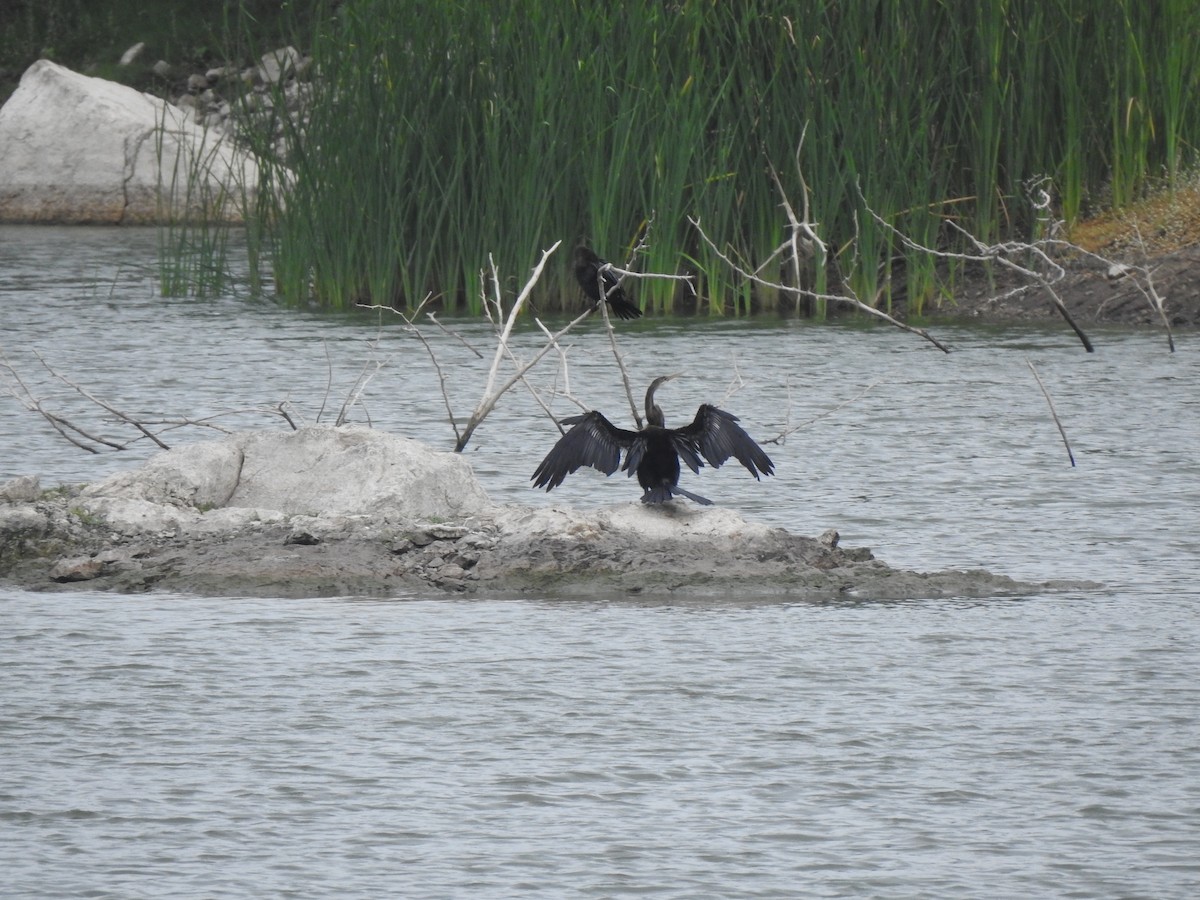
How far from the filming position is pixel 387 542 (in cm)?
691

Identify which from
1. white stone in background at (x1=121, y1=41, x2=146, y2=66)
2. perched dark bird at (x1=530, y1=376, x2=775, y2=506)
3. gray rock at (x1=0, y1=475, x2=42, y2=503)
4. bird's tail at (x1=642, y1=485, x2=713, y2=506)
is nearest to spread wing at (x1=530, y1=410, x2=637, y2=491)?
perched dark bird at (x1=530, y1=376, x2=775, y2=506)

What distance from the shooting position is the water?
13.9ft

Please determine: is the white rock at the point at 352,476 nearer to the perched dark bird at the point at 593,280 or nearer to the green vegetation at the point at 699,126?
the perched dark bird at the point at 593,280

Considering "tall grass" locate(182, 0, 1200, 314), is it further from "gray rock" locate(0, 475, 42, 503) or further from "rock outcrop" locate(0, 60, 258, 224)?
"rock outcrop" locate(0, 60, 258, 224)

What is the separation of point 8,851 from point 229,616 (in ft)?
6.81

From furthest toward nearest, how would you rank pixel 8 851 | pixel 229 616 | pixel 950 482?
pixel 950 482
pixel 229 616
pixel 8 851

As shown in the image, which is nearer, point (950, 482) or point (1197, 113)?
point (950, 482)

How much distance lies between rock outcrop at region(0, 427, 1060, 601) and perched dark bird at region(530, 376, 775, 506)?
135mm

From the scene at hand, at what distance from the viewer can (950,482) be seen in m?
8.80

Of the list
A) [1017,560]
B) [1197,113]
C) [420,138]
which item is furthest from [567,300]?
[1017,560]

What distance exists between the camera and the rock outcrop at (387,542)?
22.0 feet

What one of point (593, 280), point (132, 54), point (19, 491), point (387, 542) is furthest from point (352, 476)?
point (132, 54)

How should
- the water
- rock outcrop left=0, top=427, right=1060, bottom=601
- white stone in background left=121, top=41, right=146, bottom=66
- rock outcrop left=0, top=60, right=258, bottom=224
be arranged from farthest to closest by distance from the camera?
white stone in background left=121, top=41, right=146, bottom=66 < rock outcrop left=0, top=60, right=258, bottom=224 < rock outcrop left=0, top=427, right=1060, bottom=601 < the water

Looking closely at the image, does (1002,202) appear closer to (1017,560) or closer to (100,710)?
(1017,560)
